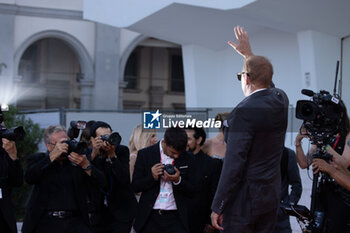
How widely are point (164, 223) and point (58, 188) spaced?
1034 millimetres

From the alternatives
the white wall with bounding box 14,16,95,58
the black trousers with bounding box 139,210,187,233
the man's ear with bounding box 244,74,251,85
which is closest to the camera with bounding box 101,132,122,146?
the black trousers with bounding box 139,210,187,233

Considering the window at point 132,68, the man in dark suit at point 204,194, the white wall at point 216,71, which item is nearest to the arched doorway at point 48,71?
the window at point 132,68

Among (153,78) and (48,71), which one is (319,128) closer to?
(48,71)

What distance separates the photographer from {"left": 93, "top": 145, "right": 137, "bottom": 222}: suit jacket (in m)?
5.78

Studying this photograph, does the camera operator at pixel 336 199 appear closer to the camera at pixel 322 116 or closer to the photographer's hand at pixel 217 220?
the camera at pixel 322 116

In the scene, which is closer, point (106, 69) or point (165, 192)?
point (165, 192)

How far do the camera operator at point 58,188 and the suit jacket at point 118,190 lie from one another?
0.32 meters

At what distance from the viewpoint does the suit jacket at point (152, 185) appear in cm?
541

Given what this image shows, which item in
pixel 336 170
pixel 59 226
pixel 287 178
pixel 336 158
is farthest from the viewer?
pixel 287 178

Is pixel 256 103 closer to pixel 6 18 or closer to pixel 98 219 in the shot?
pixel 98 219

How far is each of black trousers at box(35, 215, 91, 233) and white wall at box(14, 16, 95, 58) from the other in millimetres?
18785

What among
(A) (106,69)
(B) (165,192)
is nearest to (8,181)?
(B) (165,192)

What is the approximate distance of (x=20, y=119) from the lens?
44.9ft

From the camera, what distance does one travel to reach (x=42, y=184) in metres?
5.34
